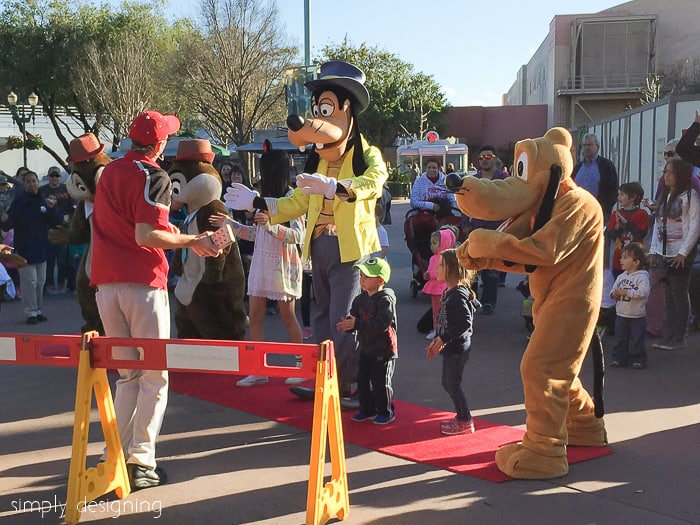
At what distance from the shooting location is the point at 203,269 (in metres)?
6.78

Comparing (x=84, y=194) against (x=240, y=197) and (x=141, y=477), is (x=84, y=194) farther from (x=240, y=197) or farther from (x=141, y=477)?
(x=141, y=477)

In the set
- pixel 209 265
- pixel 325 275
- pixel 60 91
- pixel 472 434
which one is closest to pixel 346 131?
pixel 325 275

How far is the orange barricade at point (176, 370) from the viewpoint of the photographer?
3604 millimetres

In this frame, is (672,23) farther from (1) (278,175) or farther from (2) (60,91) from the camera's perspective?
(1) (278,175)

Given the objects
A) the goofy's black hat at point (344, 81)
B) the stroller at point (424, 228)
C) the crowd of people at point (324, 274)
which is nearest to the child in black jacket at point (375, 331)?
the crowd of people at point (324, 274)

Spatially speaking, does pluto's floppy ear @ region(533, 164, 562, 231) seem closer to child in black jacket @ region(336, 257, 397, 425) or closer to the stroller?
child in black jacket @ region(336, 257, 397, 425)

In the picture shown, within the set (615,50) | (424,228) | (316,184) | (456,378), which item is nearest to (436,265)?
(424,228)

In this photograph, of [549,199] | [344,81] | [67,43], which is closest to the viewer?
[549,199]

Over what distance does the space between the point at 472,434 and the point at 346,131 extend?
232 centimetres

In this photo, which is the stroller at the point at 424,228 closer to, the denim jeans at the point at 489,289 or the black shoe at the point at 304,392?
the denim jeans at the point at 489,289

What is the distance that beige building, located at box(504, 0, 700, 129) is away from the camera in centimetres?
4769

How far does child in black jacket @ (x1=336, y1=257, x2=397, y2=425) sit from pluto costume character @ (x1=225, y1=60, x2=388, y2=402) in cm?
21

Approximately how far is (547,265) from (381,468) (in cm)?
153

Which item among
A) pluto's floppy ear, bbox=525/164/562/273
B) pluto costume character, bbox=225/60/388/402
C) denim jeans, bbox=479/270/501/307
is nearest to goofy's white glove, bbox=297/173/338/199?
pluto costume character, bbox=225/60/388/402
